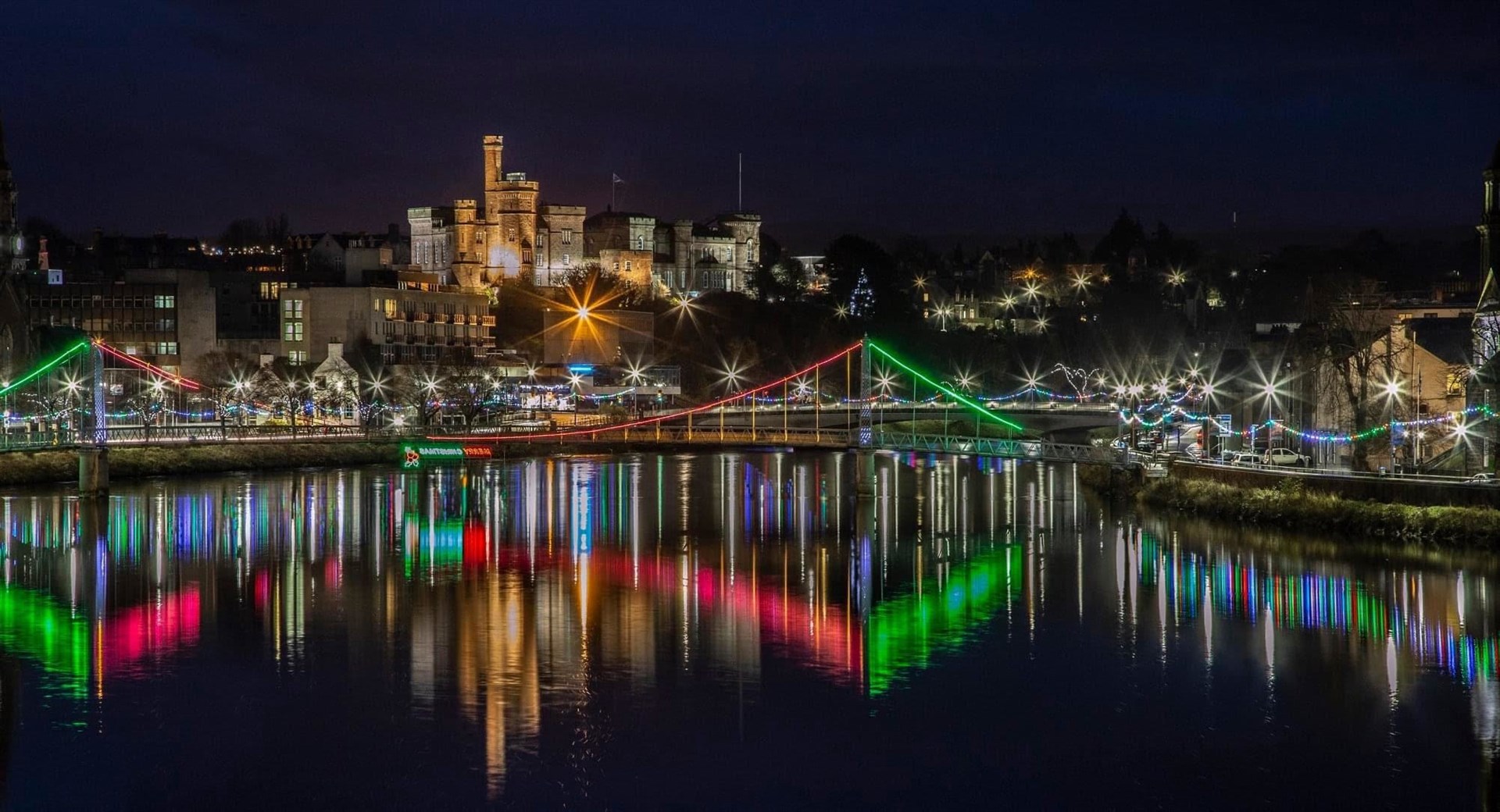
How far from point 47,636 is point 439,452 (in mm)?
27030

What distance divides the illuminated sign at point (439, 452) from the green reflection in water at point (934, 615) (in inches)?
880

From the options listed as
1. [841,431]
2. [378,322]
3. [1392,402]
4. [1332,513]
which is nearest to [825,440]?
[841,431]

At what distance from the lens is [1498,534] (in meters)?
25.8

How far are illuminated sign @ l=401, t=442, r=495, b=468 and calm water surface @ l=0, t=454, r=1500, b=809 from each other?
545 inches

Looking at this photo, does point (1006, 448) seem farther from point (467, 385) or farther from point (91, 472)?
point (467, 385)

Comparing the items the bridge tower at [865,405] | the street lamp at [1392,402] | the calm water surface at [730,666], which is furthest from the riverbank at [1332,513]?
the bridge tower at [865,405]

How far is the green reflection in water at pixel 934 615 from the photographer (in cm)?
2078

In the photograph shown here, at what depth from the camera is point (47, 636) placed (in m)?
22.0

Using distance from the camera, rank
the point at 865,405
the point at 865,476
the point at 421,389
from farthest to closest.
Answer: the point at 421,389 → the point at 865,405 → the point at 865,476

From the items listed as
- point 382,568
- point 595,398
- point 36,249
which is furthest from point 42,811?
point 36,249

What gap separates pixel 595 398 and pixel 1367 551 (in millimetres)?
44230

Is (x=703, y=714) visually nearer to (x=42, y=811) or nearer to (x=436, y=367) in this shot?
(x=42, y=811)

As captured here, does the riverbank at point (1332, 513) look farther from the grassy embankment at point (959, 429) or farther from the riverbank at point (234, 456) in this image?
the grassy embankment at point (959, 429)

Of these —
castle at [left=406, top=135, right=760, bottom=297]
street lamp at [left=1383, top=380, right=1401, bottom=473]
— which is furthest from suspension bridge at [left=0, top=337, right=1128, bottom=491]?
castle at [left=406, top=135, right=760, bottom=297]
